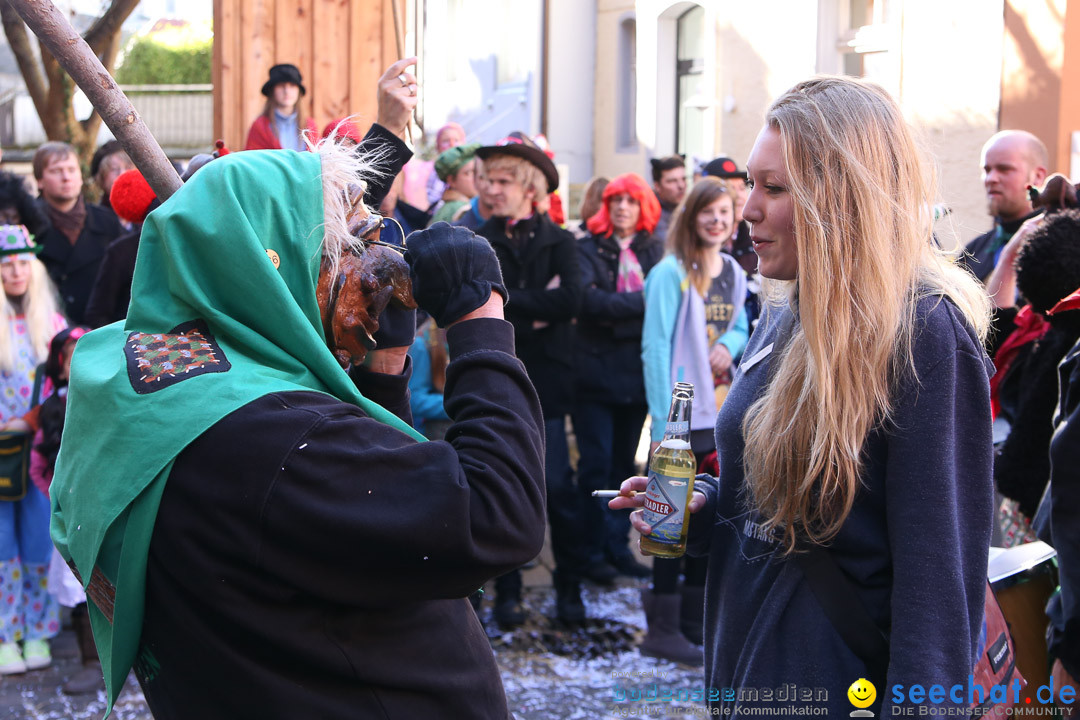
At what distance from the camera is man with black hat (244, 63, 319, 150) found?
19.3 feet

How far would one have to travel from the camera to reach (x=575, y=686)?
4238mm

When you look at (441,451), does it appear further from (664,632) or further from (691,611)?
(691,611)

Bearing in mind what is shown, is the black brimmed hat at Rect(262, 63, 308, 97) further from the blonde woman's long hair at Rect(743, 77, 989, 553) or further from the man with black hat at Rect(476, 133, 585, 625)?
the blonde woman's long hair at Rect(743, 77, 989, 553)

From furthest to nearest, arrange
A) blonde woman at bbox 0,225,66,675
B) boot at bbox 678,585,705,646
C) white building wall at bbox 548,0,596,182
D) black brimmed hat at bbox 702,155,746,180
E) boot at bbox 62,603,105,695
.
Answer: white building wall at bbox 548,0,596,182
black brimmed hat at bbox 702,155,746,180
boot at bbox 678,585,705,646
blonde woman at bbox 0,225,66,675
boot at bbox 62,603,105,695

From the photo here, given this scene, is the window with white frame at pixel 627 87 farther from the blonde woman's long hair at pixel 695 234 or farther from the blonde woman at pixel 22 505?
the blonde woman at pixel 22 505

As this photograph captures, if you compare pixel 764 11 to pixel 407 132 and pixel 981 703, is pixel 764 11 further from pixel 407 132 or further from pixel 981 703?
pixel 981 703

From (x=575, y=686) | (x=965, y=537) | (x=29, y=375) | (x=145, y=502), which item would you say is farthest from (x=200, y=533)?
(x=29, y=375)

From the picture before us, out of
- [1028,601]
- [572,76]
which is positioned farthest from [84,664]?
[572,76]

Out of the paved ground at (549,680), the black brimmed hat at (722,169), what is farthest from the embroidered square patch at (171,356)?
the black brimmed hat at (722,169)

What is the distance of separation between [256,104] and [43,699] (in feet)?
12.6

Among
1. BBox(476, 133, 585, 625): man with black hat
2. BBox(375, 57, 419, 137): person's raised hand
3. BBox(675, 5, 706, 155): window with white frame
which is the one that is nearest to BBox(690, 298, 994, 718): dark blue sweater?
BBox(375, 57, 419, 137): person's raised hand

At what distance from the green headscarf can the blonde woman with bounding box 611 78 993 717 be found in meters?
0.81

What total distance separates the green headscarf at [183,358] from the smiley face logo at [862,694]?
0.99 m

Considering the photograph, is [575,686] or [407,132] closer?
[407,132]
